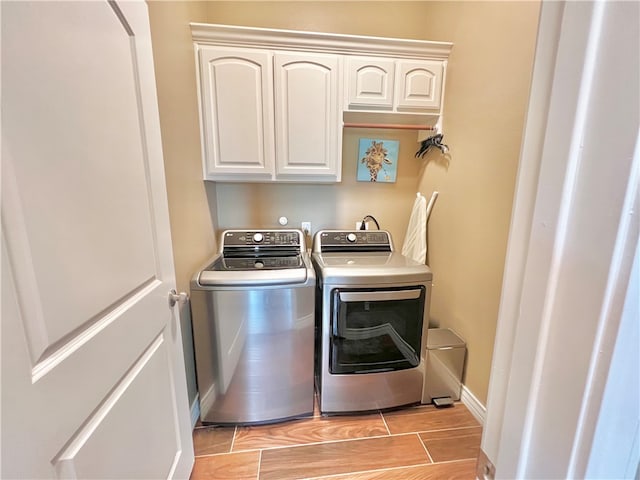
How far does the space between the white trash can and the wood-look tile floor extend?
87mm

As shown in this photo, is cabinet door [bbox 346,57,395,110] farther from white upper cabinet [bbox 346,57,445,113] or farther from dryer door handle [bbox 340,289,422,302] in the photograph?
dryer door handle [bbox 340,289,422,302]

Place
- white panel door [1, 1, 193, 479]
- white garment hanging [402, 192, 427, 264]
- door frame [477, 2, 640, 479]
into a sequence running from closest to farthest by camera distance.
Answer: door frame [477, 2, 640, 479], white panel door [1, 1, 193, 479], white garment hanging [402, 192, 427, 264]

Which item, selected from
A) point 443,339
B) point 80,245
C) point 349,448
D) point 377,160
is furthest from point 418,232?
point 80,245

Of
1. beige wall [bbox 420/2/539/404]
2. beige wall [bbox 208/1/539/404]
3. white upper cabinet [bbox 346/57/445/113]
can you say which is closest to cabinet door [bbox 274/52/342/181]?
white upper cabinet [bbox 346/57/445/113]

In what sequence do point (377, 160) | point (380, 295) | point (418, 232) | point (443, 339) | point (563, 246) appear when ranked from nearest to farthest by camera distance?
point (563, 246), point (380, 295), point (443, 339), point (418, 232), point (377, 160)

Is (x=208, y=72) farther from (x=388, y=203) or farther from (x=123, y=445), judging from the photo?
(x=123, y=445)

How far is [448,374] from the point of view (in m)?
1.82

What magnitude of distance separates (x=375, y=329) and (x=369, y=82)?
1593 mm

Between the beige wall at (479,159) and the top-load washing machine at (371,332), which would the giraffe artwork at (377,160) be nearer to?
the beige wall at (479,159)

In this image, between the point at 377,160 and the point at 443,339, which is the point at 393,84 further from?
the point at 443,339

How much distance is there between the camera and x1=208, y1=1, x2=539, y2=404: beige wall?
1.48 metres

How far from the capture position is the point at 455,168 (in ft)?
6.16

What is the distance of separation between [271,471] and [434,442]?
89 cm

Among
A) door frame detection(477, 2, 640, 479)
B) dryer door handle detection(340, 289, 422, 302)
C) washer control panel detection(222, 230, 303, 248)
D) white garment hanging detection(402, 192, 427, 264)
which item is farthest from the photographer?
white garment hanging detection(402, 192, 427, 264)
